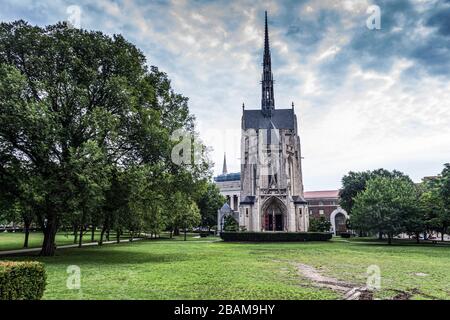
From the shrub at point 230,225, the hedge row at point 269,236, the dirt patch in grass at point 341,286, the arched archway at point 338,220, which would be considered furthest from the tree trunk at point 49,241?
the arched archway at point 338,220

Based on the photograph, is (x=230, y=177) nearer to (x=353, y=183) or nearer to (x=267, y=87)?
(x=267, y=87)

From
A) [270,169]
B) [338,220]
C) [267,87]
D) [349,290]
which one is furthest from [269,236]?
[338,220]

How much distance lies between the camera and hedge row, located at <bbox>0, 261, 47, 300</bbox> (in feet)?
26.1

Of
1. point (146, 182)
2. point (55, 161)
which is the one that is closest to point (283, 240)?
point (146, 182)

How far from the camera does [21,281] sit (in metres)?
8.30

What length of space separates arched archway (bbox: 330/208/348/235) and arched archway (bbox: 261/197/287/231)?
105ft

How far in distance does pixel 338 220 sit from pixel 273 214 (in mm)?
34636

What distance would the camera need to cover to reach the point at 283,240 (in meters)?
47.6

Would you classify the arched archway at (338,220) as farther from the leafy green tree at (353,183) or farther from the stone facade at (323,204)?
the leafy green tree at (353,183)

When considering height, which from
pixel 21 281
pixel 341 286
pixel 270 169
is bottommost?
pixel 341 286

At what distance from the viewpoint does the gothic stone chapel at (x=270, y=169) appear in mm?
60250

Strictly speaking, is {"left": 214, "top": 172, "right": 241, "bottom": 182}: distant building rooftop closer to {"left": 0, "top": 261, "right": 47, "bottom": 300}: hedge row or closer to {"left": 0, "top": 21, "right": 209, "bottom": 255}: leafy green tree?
{"left": 0, "top": 21, "right": 209, "bottom": 255}: leafy green tree
